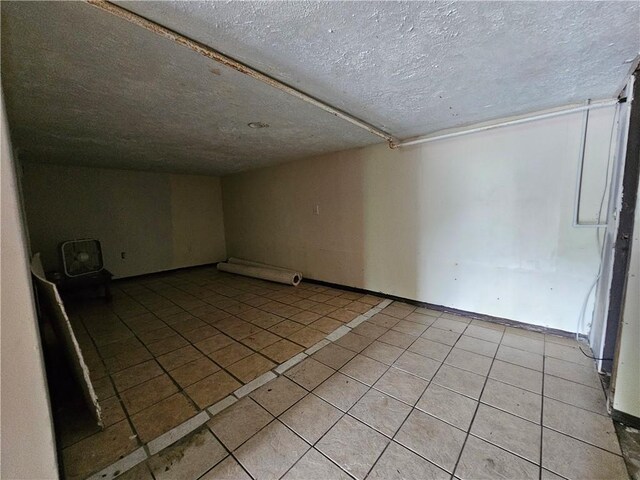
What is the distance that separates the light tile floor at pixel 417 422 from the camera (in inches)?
48.6

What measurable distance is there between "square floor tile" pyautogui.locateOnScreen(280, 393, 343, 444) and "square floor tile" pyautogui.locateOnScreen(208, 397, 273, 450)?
141mm

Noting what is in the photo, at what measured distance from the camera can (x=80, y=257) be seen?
3709mm

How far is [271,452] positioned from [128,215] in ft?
16.7

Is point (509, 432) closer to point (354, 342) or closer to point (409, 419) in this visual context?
point (409, 419)

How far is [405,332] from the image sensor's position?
2564 millimetres

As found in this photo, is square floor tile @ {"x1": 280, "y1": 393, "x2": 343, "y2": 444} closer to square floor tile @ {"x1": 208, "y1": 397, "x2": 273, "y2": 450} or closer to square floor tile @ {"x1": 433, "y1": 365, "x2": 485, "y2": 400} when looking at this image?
square floor tile @ {"x1": 208, "y1": 397, "x2": 273, "y2": 450}

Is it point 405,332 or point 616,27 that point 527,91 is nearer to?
point 616,27

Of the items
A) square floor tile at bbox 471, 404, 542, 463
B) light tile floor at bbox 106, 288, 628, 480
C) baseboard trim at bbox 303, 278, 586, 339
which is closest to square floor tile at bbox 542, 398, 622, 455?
light tile floor at bbox 106, 288, 628, 480

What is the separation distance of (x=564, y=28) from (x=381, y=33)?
889 millimetres

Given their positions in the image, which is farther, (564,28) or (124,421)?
(124,421)

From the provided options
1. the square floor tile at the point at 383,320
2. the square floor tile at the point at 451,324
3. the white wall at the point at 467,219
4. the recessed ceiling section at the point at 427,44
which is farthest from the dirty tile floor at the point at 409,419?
the recessed ceiling section at the point at 427,44

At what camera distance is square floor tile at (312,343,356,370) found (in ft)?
6.84

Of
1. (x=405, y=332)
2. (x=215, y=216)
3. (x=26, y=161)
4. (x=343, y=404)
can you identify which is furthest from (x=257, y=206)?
(x=343, y=404)

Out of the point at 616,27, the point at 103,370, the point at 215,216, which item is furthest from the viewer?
the point at 215,216
